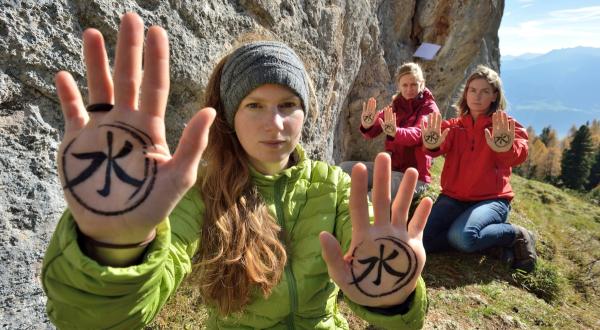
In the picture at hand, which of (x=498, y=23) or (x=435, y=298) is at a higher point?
(x=498, y=23)

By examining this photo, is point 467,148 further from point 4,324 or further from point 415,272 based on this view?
point 4,324

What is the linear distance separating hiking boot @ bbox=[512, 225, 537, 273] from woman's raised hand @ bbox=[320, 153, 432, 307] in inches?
170

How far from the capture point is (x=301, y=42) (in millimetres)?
4770

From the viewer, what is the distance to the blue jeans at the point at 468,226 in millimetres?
5043

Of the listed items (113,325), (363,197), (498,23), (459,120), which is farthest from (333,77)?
(498,23)

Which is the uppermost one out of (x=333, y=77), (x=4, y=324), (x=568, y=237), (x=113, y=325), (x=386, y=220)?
(x=333, y=77)

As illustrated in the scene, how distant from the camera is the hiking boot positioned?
524 cm

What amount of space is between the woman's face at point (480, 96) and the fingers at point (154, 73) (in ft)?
15.5

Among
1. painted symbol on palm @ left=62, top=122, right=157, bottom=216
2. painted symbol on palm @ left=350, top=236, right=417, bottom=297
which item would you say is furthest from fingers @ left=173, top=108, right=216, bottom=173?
painted symbol on palm @ left=350, top=236, right=417, bottom=297

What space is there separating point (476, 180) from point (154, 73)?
4.83 m

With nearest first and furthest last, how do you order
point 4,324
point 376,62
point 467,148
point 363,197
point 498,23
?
point 363,197 → point 4,324 → point 467,148 → point 376,62 → point 498,23

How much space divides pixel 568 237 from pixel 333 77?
223 inches

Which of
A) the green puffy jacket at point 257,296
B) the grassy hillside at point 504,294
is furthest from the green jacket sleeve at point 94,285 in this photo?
the grassy hillside at point 504,294

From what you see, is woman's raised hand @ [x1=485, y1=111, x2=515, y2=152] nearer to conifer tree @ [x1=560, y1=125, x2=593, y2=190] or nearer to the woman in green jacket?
the woman in green jacket
